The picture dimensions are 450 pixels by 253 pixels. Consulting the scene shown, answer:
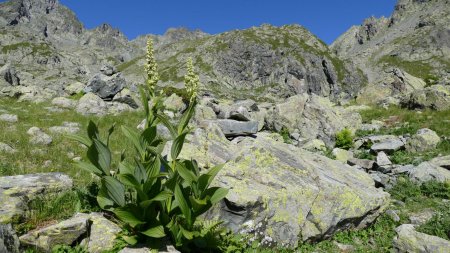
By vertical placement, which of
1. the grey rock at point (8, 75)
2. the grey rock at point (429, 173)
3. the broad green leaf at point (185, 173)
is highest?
the grey rock at point (8, 75)

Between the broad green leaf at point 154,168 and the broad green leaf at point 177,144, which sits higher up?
the broad green leaf at point 177,144

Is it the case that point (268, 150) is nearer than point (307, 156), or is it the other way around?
point (268, 150)

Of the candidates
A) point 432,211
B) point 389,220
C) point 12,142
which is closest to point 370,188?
point 389,220

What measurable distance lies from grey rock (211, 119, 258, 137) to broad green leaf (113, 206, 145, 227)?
18.7 ft

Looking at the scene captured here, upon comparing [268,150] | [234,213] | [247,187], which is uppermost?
[268,150]

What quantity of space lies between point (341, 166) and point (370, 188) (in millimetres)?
1374

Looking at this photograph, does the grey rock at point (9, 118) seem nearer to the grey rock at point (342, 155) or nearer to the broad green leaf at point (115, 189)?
the broad green leaf at point (115, 189)

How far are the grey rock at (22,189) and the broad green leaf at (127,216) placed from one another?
2.12m

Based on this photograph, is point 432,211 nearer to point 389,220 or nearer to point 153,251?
point 389,220

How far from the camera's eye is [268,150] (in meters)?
9.32

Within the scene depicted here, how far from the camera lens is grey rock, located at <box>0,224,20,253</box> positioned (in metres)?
5.37

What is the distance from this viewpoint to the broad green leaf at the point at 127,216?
6000 millimetres

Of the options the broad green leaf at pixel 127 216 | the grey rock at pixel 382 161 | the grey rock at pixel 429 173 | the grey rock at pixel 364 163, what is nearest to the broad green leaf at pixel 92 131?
the broad green leaf at pixel 127 216

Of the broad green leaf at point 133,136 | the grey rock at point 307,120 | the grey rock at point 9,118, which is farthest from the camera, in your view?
the grey rock at point 307,120
